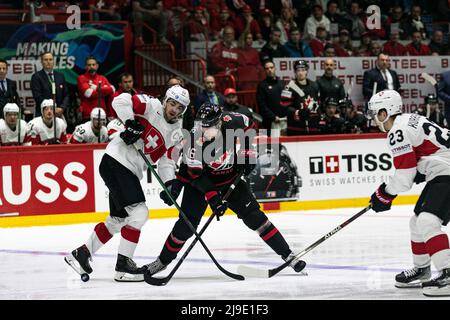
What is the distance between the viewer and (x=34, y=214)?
500 inches

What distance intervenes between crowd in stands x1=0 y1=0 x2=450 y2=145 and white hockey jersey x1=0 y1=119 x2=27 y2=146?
0.04ft

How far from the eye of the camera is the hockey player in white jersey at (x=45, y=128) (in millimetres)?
13328

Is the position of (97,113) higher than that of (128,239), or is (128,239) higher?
(128,239)

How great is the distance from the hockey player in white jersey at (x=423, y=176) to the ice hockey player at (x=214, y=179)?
3.81ft

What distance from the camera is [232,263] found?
928cm

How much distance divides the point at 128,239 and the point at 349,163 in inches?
264

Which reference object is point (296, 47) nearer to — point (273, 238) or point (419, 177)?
→ point (273, 238)

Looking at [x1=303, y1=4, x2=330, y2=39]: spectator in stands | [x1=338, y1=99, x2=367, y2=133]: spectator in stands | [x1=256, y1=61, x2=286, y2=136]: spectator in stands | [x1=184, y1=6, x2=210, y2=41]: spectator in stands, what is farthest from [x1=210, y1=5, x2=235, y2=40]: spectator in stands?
[x1=338, y1=99, x2=367, y2=133]: spectator in stands

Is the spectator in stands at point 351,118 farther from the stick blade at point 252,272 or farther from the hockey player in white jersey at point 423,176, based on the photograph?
the hockey player in white jersey at point 423,176

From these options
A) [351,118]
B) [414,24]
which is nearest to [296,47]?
[351,118]

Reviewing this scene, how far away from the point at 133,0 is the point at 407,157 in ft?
33.2

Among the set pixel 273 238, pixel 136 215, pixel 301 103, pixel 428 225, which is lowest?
pixel 301 103

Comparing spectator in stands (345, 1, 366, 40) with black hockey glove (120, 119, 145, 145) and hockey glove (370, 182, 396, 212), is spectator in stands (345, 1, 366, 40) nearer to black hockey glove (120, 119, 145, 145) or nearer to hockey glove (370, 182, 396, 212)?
black hockey glove (120, 119, 145, 145)
